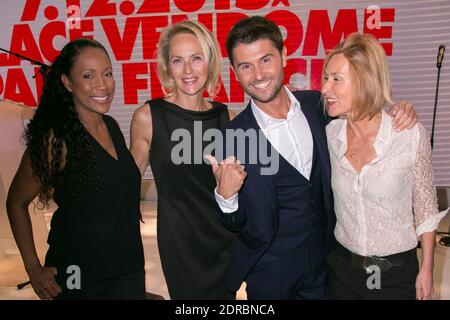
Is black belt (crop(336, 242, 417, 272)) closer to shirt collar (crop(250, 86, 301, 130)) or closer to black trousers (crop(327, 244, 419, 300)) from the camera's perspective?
black trousers (crop(327, 244, 419, 300))

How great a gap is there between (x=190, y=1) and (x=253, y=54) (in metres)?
3.88

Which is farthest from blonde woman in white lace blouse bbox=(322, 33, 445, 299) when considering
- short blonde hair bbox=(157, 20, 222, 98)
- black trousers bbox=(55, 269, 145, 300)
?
black trousers bbox=(55, 269, 145, 300)

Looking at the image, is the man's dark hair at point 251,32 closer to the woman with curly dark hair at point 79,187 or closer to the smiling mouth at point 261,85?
the smiling mouth at point 261,85

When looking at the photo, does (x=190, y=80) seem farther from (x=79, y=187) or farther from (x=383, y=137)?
(x=383, y=137)

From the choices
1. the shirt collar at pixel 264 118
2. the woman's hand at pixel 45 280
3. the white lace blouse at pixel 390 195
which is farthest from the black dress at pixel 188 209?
the white lace blouse at pixel 390 195

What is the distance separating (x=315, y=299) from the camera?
1.81m

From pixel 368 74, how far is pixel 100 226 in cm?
124

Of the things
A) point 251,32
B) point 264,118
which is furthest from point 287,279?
point 251,32

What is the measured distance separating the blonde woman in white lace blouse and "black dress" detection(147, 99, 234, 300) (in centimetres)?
63

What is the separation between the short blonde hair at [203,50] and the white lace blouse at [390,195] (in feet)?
2.51

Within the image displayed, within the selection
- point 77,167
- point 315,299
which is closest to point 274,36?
point 77,167

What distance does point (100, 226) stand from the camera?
5.43ft

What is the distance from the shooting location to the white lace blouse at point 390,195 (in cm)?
151
